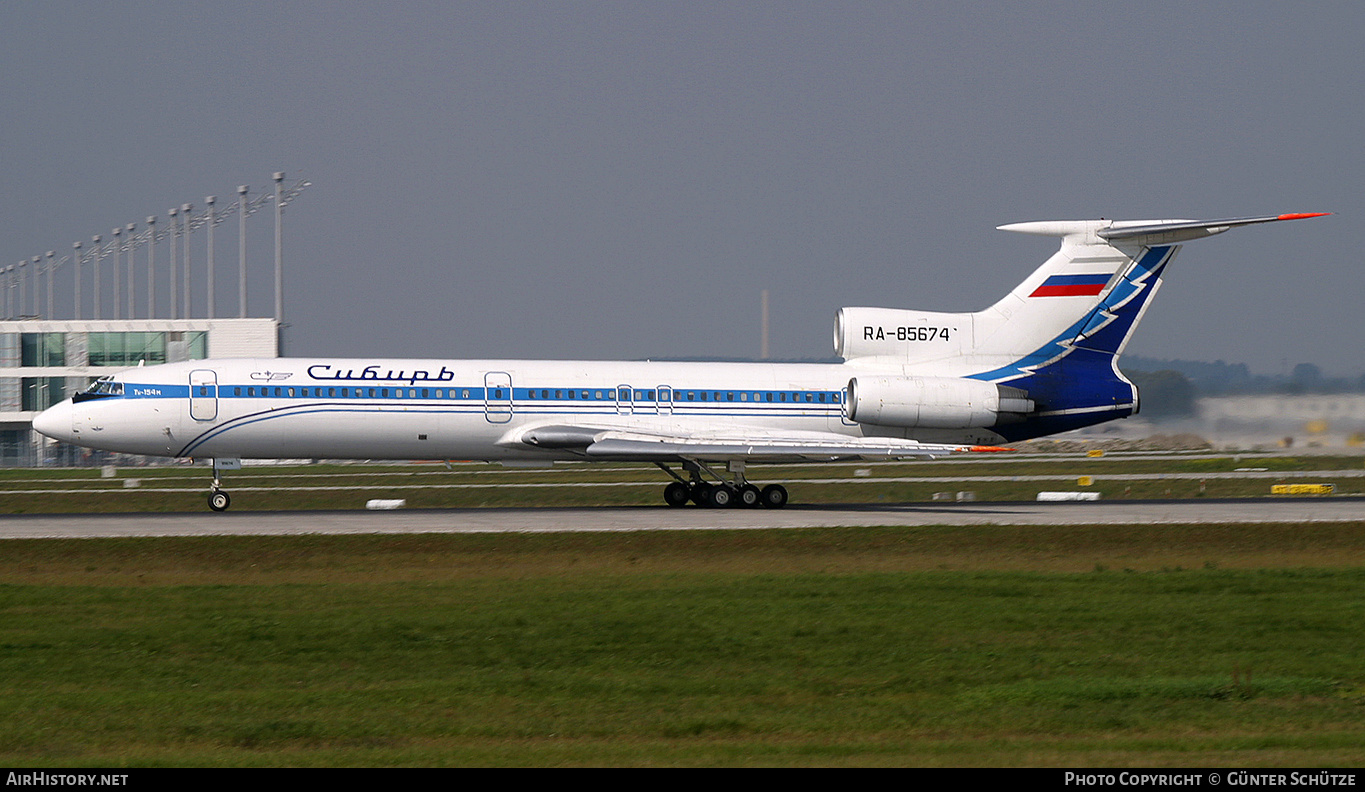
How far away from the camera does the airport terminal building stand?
78.5m

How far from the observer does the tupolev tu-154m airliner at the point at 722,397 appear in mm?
34281

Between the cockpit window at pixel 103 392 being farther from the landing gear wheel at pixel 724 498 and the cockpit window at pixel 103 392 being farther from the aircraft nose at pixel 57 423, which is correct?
the landing gear wheel at pixel 724 498

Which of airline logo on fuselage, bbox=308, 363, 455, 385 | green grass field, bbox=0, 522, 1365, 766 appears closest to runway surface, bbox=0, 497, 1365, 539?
green grass field, bbox=0, 522, 1365, 766

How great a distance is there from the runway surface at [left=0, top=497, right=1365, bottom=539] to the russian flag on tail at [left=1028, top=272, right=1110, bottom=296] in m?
5.93

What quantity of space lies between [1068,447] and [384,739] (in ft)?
263

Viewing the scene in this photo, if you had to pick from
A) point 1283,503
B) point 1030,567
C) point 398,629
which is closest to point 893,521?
point 1030,567

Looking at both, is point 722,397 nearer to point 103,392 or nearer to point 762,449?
point 762,449

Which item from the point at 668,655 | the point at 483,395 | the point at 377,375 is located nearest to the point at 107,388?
the point at 377,375

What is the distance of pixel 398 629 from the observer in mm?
17297

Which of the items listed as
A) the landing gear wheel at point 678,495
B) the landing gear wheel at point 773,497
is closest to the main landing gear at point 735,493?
the landing gear wheel at point 773,497

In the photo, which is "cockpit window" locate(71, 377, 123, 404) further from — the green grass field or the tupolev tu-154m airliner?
the green grass field

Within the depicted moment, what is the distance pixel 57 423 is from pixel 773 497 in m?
18.8

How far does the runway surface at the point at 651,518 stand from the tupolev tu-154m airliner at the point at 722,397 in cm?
176
